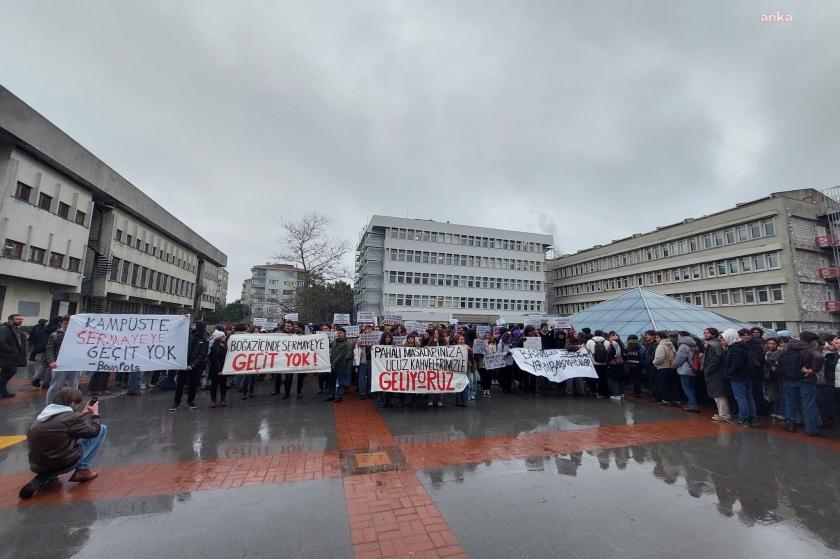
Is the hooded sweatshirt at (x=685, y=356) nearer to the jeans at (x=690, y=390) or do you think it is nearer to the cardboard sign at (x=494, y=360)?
the jeans at (x=690, y=390)

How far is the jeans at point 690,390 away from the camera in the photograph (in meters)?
8.88

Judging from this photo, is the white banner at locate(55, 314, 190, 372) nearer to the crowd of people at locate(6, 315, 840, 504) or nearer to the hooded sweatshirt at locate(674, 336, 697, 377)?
the crowd of people at locate(6, 315, 840, 504)

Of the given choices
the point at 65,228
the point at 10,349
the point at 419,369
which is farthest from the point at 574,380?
the point at 65,228

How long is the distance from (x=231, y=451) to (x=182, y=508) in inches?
71.4

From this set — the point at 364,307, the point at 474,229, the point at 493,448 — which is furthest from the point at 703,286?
the point at 493,448

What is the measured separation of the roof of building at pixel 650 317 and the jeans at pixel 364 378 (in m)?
11.1

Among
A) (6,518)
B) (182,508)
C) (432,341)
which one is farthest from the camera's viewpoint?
(432,341)

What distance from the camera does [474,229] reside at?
60062mm

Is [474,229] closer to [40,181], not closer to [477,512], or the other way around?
[40,181]

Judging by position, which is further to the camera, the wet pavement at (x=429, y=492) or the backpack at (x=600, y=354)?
the backpack at (x=600, y=354)

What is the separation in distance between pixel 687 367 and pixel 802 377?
2.11 m

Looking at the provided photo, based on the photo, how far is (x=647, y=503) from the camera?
4.15 m

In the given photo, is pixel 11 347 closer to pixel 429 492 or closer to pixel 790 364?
pixel 429 492

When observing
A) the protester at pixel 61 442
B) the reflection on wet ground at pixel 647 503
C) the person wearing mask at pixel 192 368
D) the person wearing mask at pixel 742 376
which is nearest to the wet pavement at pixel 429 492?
the reflection on wet ground at pixel 647 503
